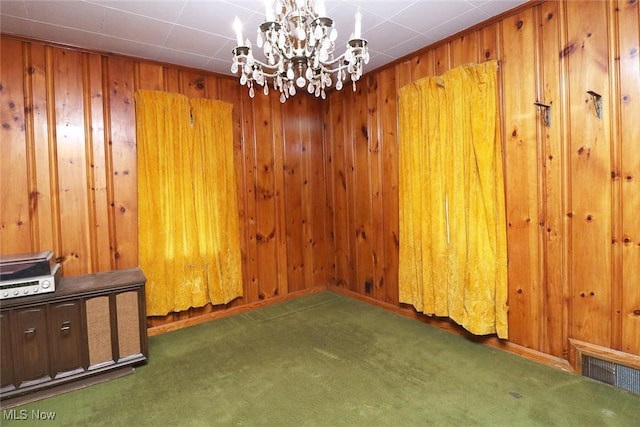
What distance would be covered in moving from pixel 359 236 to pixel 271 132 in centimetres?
153

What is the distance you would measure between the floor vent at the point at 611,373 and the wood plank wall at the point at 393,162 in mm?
126

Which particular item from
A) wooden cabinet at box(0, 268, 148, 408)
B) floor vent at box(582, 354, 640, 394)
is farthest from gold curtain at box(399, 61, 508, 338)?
wooden cabinet at box(0, 268, 148, 408)

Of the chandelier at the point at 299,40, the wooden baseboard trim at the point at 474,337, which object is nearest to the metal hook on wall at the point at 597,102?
the chandelier at the point at 299,40

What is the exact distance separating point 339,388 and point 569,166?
2.09m

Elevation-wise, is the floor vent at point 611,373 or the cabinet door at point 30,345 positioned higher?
the cabinet door at point 30,345

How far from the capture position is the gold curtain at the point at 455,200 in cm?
261

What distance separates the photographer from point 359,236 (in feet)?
12.9

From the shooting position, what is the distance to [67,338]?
90.5 inches

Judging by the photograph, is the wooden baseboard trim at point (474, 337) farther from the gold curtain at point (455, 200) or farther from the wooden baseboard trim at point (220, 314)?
the wooden baseboard trim at point (220, 314)

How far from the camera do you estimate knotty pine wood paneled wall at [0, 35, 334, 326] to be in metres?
2.58

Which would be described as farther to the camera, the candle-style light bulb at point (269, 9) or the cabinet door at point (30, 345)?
the cabinet door at point (30, 345)

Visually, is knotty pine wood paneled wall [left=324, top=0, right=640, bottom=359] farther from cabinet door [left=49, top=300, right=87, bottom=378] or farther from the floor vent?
cabinet door [left=49, top=300, right=87, bottom=378]

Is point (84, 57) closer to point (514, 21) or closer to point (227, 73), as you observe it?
point (227, 73)

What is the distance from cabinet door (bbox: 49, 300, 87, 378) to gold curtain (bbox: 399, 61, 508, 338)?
2.61 m
